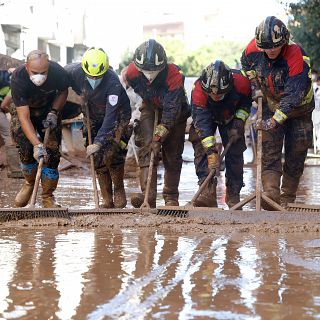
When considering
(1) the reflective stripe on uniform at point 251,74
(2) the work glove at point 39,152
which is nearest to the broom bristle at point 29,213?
(2) the work glove at point 39,152

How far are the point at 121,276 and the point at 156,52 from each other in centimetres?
339

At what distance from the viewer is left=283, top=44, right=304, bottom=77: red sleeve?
7719mm

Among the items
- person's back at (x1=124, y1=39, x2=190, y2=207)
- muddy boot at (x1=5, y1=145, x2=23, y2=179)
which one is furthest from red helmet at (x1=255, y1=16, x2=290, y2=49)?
muddy boot at (x1=5, y1=145, x2=23, y2=179)

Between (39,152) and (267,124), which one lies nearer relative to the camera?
(267,124)

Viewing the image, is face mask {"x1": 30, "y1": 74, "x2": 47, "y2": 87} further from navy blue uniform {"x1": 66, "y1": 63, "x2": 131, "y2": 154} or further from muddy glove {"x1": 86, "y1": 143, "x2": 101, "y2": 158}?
muddy glove {"x1": 86, "y1": 143, "x2": 101, "y2": 158}

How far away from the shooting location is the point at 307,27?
73.7ft

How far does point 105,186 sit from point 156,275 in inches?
150

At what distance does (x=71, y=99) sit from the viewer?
31.2 feet

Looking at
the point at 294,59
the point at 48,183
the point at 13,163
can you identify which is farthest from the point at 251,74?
the point at 13,163

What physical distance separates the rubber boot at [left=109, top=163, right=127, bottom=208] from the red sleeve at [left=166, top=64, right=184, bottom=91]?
3.58 ft

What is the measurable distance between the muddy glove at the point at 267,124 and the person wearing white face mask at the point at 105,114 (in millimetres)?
1320

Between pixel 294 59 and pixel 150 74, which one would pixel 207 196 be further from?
pixel 294 59

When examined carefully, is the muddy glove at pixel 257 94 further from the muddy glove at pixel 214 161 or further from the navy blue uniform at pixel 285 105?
the muddy glove at pixel 214 161

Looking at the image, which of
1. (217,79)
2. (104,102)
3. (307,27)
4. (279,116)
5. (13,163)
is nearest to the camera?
(279,116)
